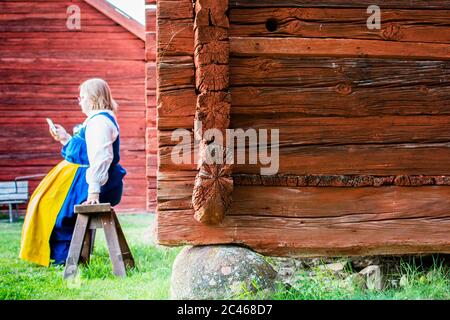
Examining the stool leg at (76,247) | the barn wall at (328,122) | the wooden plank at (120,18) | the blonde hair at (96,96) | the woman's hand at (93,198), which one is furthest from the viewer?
the wooden plank at (120,18)

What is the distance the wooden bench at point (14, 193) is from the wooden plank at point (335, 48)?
26.6 ft

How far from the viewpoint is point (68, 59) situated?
37.5 feet

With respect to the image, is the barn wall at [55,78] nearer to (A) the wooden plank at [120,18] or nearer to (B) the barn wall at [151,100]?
(A) the wooden plank at [120,18]

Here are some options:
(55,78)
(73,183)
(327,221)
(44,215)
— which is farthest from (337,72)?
(55,78)

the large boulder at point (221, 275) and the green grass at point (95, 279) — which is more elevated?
the large boulder at point (221, 275)

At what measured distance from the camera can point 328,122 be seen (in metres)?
3.51

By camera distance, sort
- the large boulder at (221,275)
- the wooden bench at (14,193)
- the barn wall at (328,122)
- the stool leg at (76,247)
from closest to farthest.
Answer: the large boulder at (221,275) < the barn wall at (328,122) < the stool leg at (76,247) < the wooden bench at (14,193)

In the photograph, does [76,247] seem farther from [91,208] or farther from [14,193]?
[14,193]

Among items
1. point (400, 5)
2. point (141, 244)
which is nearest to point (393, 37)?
point (400, 5)

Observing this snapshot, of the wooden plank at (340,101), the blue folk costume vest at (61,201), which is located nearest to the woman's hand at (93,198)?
the blue folk costume vest at (61,201)

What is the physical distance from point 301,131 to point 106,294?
165cm

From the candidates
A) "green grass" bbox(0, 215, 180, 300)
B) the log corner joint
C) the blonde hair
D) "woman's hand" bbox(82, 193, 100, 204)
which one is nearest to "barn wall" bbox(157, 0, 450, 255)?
the log corner joint

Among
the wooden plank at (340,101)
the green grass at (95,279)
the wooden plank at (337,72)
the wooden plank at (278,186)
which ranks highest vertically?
the wooden plank at (337,72)

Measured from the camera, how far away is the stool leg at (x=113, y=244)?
4523 millimetres
